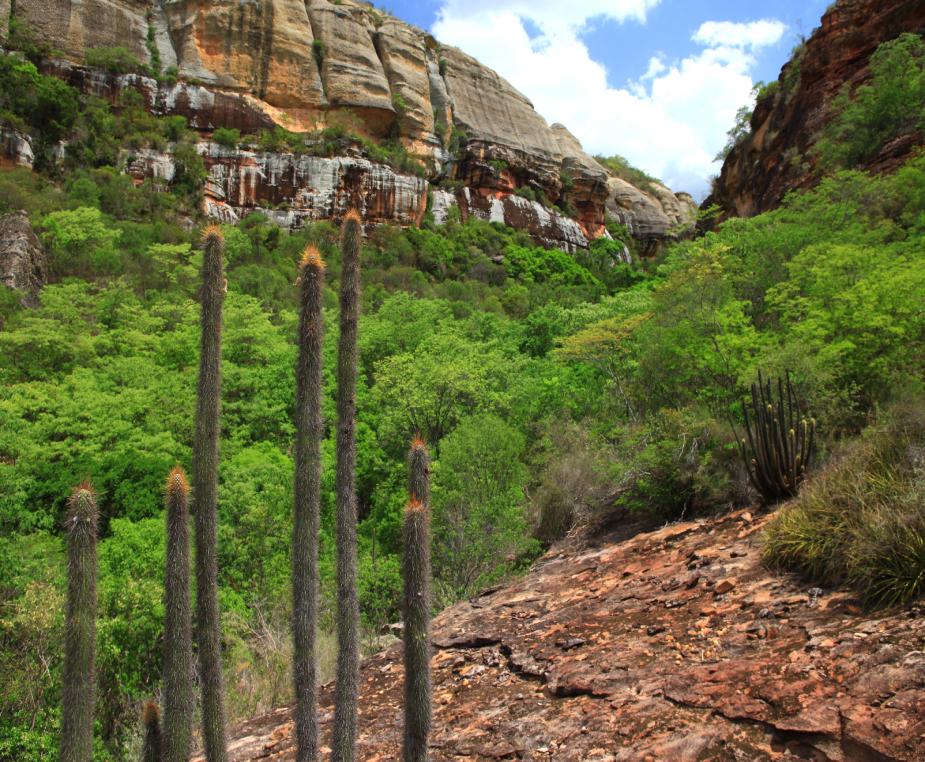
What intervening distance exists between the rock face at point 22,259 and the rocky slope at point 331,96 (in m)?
13.0

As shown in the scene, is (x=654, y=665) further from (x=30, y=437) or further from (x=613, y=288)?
(x=613, y=288)

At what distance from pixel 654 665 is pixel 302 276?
4.79 m

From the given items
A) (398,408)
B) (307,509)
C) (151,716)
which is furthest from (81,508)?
(398,408)

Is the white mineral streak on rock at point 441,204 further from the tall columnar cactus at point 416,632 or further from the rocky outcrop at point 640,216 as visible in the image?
the tall columnar cactus at point 416,632

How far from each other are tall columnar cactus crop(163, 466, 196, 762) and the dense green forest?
518cm

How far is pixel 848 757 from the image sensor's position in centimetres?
438

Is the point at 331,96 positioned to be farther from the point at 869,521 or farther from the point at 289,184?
the point at 869,521

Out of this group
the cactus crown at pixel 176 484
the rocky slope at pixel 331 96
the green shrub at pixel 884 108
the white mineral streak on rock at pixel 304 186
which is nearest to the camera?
the cactus crown at pixel 176 484

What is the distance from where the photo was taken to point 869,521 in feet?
20.1

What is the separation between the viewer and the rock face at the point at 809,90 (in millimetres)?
28828

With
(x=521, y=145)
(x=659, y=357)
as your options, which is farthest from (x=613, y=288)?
(x=659, y=357)

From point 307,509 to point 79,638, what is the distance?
160 cm

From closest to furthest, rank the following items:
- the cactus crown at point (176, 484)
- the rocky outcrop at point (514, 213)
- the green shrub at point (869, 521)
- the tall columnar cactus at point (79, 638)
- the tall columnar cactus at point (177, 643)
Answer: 1. the tall columnar cactus at point (79, 638)
2. the tall columnar cactus at point (177, 643)
3. the cactus crown at point (176, 484)
4. the green shrub at point (869, 521)
5. the rocky outcrop at point (514, 213)

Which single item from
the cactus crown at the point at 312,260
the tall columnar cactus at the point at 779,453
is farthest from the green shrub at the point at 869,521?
the cactus crown at the point at 312,260
